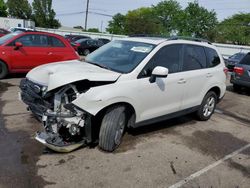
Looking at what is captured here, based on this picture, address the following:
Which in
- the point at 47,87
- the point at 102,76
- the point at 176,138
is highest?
the point at 102,76

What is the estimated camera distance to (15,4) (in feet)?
202

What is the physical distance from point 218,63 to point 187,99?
4.96 feet

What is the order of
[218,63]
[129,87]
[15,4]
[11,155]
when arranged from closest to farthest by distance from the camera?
[11,155] → [129,87] → [218,63] → [15,4]

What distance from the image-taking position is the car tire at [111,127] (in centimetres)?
426

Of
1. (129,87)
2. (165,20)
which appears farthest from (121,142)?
(165,20)

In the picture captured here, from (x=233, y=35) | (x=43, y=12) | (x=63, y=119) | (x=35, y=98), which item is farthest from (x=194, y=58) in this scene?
(x=43, y=12)

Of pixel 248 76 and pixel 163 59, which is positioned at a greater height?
pixel 163 59

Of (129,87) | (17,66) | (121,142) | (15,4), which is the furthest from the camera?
(15,4)

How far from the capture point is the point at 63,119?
4051 millimetres

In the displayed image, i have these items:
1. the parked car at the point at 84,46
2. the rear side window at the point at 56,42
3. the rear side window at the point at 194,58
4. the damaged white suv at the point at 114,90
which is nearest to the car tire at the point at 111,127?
the damaged white suv at the point at 114,90

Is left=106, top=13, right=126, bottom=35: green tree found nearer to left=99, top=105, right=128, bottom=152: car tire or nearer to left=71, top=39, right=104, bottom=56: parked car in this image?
left=71, top=39, right=104, bottom=56: parked car

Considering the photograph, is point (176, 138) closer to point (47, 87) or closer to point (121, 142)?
point (121, 142)

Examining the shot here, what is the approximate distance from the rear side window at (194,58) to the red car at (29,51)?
5.55 meters

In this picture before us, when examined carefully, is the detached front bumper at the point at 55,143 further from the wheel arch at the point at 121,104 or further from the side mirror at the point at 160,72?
the side mirror at the point at 160,72
